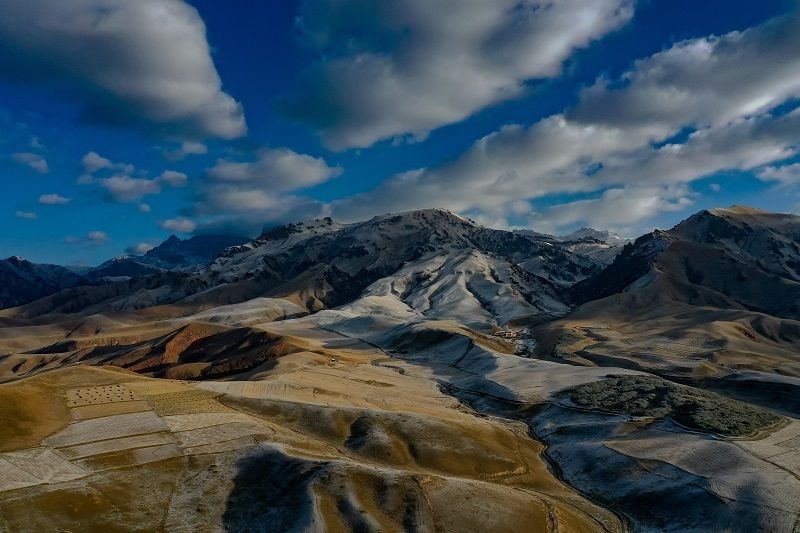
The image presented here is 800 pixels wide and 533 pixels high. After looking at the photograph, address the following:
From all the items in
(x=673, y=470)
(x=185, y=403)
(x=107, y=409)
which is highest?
(x=107, y=409)

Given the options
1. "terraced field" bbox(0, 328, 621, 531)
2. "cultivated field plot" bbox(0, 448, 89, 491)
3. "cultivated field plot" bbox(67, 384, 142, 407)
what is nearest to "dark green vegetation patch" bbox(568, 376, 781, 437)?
"terraced field" bbox(0, 328, 621, 531)

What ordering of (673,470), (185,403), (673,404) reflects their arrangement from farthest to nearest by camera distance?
(673,404), (185,403), (673,470)

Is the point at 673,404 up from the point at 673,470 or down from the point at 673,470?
up

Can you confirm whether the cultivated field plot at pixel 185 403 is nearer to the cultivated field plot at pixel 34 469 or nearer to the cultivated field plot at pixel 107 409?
the cultivated field plot at pixel 107 409

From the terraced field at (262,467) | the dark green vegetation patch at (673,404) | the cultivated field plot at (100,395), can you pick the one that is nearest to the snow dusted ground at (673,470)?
the dark green vegetation patch at (673,404)

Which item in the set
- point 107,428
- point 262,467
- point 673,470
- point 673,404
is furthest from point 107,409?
point 673,404

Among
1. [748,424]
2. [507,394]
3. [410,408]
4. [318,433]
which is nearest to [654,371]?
[507,394]

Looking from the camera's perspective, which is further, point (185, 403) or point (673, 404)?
point (673, 404)

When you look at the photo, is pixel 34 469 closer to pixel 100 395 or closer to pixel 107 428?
pixel 107 428

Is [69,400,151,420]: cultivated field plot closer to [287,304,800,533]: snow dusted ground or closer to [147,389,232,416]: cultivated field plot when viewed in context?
[147,389,232,416]: cultivated field plot
